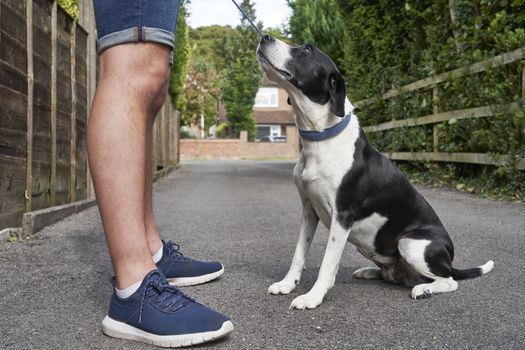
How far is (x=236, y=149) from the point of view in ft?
132

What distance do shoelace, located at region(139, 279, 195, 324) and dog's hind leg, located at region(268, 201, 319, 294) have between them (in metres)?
0.76

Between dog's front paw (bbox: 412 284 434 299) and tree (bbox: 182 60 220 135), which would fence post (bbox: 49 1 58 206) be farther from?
tree (bbox: 182 60 220 135)

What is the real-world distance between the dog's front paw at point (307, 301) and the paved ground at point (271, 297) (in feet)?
0.13

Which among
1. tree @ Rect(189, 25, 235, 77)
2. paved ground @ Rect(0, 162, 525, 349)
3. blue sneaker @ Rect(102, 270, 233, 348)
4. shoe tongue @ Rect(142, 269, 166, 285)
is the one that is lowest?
paved ground @ Rect(0, 162, 525, 349)

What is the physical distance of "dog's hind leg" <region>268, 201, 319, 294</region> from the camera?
9.12 ft

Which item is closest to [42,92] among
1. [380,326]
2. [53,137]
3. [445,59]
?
[53,137]

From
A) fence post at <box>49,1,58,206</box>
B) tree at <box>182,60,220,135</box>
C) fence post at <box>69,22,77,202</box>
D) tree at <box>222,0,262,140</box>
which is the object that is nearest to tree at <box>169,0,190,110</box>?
fence post at <box>69,22,77,202</box>

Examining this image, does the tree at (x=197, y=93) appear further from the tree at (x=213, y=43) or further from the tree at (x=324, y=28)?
the tree at (x=324, y=28)

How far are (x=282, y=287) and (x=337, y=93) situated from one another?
1.01 meters

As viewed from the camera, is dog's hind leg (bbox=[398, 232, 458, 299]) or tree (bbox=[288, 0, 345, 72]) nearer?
dog's hind leg (bbox=[398, 232, 458, 299])

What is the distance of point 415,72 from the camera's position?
402 inches

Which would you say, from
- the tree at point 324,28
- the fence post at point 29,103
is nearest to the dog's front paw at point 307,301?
the fence post at point 29,103

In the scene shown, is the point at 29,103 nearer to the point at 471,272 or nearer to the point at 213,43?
the point at 471,272

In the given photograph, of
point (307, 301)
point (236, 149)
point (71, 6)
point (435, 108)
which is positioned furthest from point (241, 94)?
point (307, 301)
